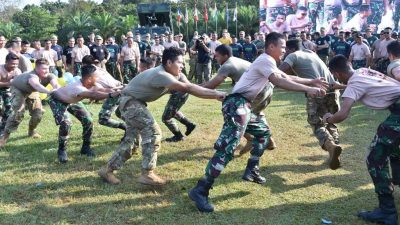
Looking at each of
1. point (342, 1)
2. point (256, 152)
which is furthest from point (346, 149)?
point (342, 1)

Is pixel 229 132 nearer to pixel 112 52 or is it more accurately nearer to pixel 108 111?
pixel 108 111

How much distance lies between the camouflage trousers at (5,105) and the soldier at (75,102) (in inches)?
68.2

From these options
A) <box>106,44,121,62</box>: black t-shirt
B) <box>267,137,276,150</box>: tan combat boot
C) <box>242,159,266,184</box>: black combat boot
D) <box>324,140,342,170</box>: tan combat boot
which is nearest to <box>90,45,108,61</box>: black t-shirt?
<box>106,44,121,62</box>: black t-shirt

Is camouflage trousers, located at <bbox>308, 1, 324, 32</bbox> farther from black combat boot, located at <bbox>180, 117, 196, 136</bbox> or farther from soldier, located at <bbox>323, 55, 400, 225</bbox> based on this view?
soldier, located at <bbox>323, 55, 400, 225</bbox>

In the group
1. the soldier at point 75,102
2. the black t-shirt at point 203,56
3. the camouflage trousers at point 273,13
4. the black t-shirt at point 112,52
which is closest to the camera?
the soldier at point 75,102

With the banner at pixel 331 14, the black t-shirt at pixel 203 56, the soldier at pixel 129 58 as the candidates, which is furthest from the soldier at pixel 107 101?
the banner at pixel 331 14

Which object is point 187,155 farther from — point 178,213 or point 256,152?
point 178,213

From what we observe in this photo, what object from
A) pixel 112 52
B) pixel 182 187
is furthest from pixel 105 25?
pixel 182 187

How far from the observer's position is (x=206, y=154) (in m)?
7.02

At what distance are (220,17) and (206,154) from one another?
30.5 m

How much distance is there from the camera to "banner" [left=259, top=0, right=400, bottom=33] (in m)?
20.8

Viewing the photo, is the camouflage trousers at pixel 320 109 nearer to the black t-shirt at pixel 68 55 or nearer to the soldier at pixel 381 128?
the soldier at pixel 381 128

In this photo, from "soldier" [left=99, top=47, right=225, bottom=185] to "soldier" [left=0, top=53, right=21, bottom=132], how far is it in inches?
123

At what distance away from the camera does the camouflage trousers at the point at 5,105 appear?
779cm
